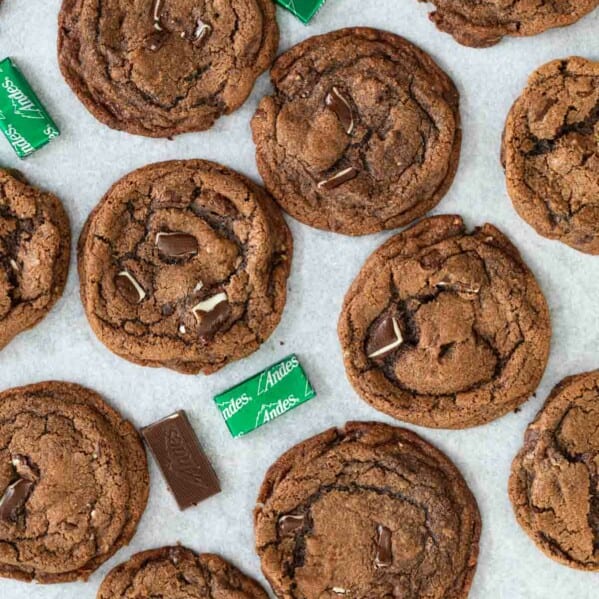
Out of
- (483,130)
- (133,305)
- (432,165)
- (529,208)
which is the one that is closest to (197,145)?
(133,305)

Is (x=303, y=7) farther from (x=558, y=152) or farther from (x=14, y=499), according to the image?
(x=14, y=499)

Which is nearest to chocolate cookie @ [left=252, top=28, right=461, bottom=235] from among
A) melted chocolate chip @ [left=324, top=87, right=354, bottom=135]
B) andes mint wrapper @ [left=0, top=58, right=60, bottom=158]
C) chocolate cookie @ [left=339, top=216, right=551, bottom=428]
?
melted chocolate chip @ [left=324, top=87, right=354, bottom=135]

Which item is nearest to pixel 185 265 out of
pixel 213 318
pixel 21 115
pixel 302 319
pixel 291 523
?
pixel 213 318

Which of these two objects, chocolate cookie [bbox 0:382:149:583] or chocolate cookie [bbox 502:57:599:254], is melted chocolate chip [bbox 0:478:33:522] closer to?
chocolate cookie [bbox 0:382:149:583]

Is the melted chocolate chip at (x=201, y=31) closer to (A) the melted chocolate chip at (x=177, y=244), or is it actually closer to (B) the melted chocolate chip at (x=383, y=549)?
(A) the melted chocolate chip at (x=177, y=244)

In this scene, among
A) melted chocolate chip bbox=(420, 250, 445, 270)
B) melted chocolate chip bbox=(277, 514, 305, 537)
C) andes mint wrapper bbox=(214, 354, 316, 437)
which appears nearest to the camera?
melted chocolate chip bbox=(420, 250, 445, 270)

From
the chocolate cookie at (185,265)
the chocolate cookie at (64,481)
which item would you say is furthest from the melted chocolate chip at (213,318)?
the chocolate cookie at (64,481)
